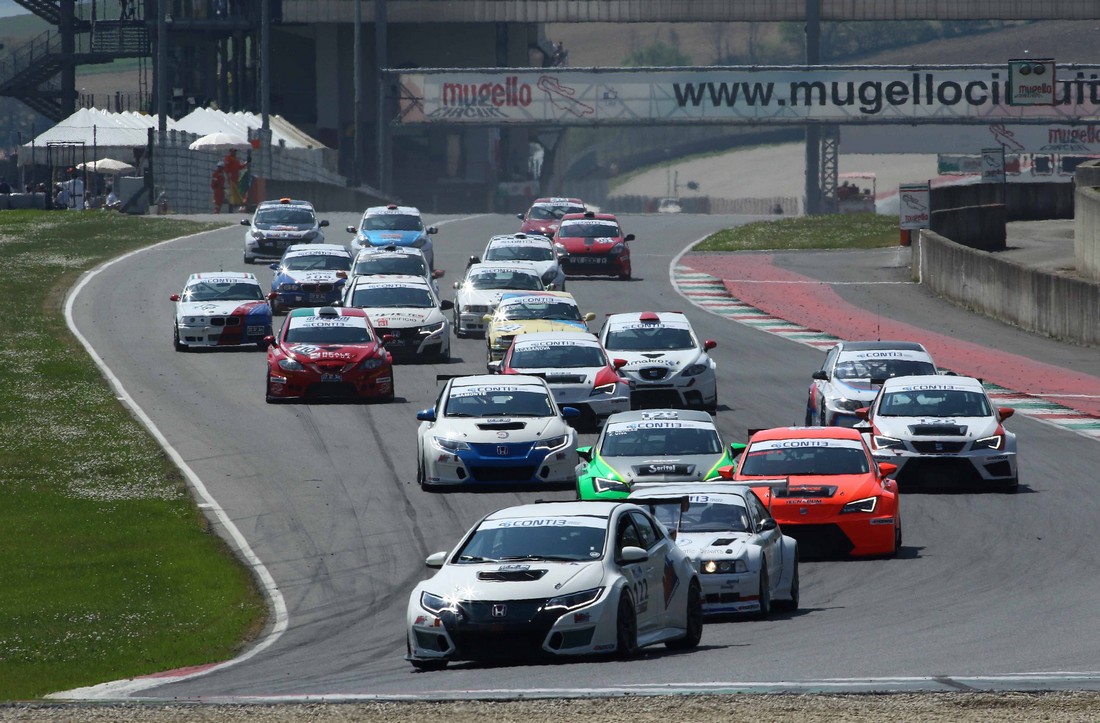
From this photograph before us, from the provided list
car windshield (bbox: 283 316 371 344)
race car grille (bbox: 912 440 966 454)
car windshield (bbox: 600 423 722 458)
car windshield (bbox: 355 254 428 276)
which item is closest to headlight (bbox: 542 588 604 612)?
car windshield (bbox: 600 423 722 458)

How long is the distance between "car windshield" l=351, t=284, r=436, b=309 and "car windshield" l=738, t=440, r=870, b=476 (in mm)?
15338

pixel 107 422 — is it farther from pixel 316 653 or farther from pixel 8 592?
pixel 316 653

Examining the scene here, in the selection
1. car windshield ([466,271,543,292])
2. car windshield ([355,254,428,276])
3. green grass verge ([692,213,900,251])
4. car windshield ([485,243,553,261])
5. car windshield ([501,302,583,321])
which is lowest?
car windshield ([501,302,583,321])

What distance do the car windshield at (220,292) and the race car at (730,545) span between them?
67.2 ft

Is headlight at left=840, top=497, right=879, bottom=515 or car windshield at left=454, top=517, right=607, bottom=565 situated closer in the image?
car windshield at left=454, top=517, right=607, bottom=565

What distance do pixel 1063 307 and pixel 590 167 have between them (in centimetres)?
11901

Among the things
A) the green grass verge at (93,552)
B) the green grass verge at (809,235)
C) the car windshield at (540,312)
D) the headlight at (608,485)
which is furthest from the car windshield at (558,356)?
the green grass verge at (809,235)

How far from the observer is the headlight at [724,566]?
16375mm

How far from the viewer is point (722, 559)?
16.4 meters

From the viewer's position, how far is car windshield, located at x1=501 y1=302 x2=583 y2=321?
33.8m

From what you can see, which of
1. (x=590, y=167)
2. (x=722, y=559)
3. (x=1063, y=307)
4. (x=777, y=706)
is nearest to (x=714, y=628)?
(x=722, y=559)

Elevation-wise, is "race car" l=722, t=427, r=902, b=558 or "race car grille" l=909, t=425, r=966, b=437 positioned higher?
"race car grille" l=909, t=425, r=966, b=437

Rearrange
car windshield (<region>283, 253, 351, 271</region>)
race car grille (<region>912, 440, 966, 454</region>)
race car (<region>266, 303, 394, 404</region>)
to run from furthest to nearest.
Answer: car windshield (<region>283, 253, 351, 271</region>) < race car (<region>266, 303, 394, 404</region>) < race car grille (<region>912, 440, 966, 454</region>)

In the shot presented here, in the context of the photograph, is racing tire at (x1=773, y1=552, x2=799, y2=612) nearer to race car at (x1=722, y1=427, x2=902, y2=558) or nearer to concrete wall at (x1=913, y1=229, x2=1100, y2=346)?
race car at (x1=722, y1=427, x2=902, y2=558)
